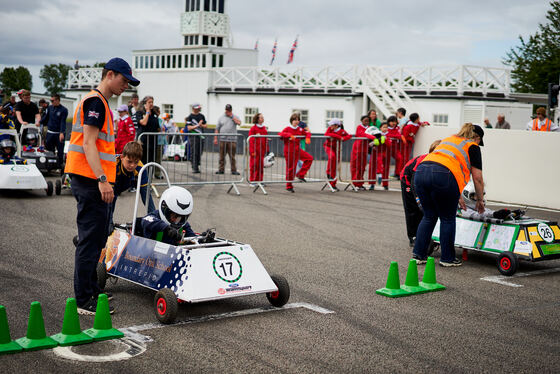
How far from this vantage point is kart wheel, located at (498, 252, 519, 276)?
28.2ft

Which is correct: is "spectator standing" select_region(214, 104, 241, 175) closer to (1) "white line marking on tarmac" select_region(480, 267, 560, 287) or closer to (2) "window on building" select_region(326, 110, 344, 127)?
(1) "white line marking on tarmac" select_region(480, 267, 560, 287)

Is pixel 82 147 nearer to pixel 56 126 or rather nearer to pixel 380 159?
pixel 56 126

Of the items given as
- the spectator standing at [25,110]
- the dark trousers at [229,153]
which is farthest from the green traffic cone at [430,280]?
the spectator standing at [25,110]

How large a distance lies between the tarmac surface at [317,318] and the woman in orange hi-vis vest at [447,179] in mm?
562

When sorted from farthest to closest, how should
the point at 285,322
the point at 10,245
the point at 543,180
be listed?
the point at 543,180 → the point at 10,245 → the point at 285,322

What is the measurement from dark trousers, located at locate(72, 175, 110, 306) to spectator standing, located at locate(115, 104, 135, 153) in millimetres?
10133

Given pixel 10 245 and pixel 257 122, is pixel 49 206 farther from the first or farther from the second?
pixel 257 122

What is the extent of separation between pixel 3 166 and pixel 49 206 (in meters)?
1.63

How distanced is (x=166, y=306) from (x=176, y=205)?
109 centimetres

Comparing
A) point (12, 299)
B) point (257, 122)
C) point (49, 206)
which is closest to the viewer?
point (12, 299)

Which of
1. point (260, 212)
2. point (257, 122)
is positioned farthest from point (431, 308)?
point (257, 122)

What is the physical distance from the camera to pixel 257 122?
1905 centimetres

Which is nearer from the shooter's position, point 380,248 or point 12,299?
point 12,299

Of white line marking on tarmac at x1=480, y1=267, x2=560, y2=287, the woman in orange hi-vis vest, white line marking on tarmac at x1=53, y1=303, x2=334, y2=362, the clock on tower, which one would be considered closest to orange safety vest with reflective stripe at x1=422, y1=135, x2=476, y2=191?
the woman in orange hi-vis vest
